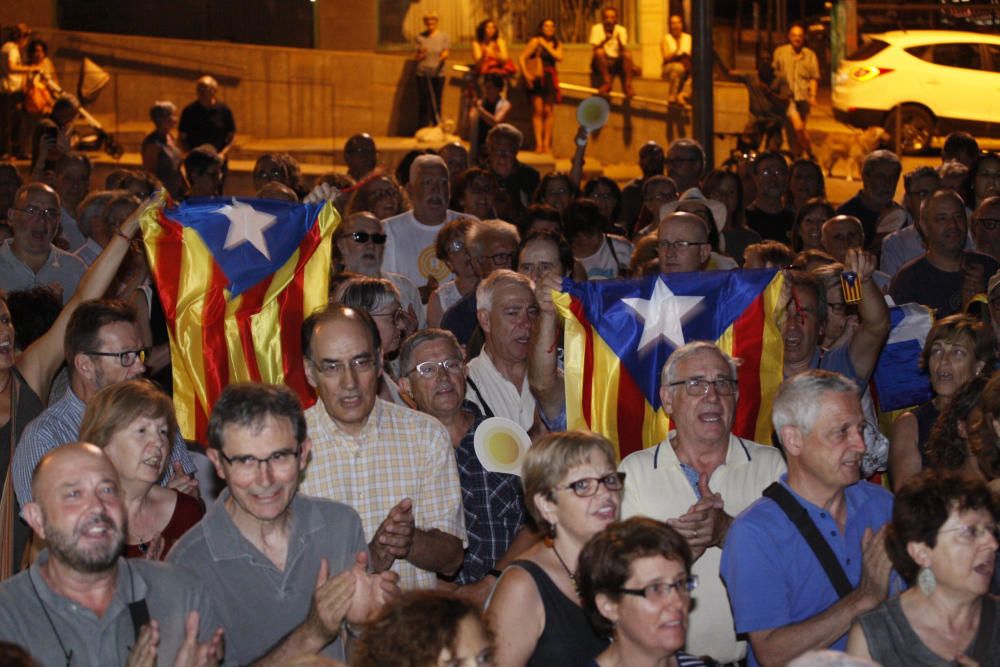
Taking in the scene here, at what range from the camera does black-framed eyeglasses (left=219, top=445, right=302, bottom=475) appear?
4.79 m

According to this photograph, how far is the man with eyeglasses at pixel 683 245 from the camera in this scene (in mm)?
7938

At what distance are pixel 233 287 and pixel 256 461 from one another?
2.82 m

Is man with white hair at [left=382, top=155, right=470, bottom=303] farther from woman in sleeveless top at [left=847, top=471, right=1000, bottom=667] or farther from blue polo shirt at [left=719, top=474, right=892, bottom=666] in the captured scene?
woman in sleeveless top at [left=847, top=471, right=1000, bottom=667]

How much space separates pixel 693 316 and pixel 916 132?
532 inches

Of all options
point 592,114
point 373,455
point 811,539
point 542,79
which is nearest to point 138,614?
point 373,455

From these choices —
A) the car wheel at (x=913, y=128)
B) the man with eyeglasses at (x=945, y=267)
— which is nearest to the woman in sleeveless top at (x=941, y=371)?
the man with eyeglasses at (x=945, y=267)

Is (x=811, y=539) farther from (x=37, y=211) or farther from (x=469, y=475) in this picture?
(x=37, y=211)

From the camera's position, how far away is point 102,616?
4309mm

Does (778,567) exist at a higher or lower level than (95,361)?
lower

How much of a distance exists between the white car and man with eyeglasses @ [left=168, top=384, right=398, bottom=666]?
14805 millimetres

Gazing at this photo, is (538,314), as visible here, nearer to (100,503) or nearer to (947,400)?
(947,400)

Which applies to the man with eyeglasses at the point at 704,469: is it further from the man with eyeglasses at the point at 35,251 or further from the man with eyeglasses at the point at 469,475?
the man with eyeglasses at the point at 35,251

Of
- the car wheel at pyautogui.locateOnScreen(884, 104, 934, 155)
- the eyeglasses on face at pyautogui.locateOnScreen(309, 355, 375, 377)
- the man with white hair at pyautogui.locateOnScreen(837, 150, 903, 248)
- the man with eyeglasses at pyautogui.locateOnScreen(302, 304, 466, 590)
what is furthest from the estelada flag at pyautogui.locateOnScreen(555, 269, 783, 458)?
the car wheel at pyautogui.locateOnScreen(884, 104, 934, 155)

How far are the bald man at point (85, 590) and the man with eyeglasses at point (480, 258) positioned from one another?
13.1 feet
